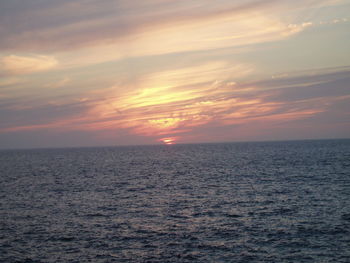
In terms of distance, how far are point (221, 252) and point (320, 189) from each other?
3365cm

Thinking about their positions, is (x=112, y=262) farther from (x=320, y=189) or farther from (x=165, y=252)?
(x=320, y=189)

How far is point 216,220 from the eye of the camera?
37.6 metres

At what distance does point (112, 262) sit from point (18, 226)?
15.4 metres

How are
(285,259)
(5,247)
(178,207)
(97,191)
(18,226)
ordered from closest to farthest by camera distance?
(285,259)
(5,247)
(18,226)
(178,207)
(97,191)

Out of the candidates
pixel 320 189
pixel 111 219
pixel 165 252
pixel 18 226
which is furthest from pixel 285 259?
pixel 320 189

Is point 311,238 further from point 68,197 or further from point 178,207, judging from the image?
point 68,197

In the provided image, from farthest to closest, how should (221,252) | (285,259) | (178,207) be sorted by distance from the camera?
(178,207), (221,252), (285,259)

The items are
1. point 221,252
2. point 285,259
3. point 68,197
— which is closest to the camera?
point 285,259

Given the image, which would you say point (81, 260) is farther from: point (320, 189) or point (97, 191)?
point (320, 189)

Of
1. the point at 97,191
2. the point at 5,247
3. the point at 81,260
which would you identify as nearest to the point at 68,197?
the point at 97,191

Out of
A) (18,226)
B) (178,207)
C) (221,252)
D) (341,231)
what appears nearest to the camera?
(221,252)

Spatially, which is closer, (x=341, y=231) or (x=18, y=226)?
(x=341, y=231)

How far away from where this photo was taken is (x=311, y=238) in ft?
101

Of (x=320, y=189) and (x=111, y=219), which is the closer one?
(x=111, y=219)
